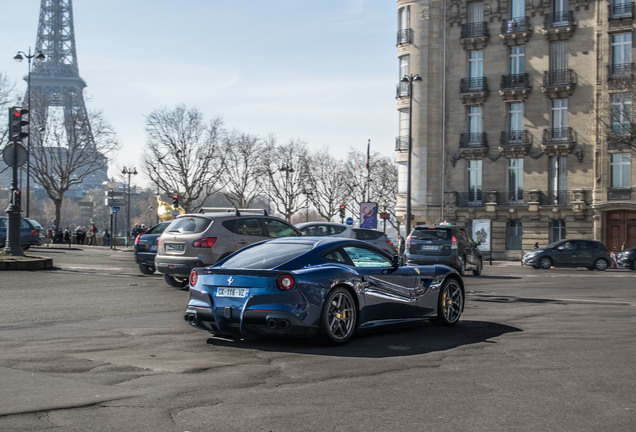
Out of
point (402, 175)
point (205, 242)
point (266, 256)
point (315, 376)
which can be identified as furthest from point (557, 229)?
point (315, 376)

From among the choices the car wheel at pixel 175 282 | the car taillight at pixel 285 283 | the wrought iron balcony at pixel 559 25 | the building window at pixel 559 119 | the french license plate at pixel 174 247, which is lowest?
the car wheel at pixel 175 282

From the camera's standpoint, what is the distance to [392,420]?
18.6 ft

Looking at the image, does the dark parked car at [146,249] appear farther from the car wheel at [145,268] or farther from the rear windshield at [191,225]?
the rear windshield at [191,225]

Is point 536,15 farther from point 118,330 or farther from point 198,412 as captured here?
point 198,412

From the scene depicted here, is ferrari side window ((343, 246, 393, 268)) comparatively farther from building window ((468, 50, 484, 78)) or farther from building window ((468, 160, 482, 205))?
building window ((468, 50, 484, 78))

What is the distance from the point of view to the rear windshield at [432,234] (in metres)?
24.5

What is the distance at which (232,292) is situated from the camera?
931cm

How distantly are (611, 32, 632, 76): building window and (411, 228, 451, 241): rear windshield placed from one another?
101 ft

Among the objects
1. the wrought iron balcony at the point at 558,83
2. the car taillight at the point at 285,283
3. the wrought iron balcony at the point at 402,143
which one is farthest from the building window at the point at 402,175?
the car taillight at the point at 285,283

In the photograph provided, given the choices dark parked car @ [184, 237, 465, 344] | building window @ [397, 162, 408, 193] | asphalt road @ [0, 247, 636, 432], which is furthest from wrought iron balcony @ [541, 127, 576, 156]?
dark parked car @ [184, 237, 465, 344]

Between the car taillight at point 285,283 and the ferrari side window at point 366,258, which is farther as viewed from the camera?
the ferrari side window at point 366,258

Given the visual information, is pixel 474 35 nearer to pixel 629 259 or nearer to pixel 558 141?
pixel 558 141

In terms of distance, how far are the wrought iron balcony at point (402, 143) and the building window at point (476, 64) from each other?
6236mm

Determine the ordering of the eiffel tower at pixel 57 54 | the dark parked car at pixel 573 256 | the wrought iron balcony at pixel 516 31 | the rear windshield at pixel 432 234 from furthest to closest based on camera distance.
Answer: the eiffel tower at pixel 57 54
the wrought iron balcony at pixel 516 31
the dark parked car at pixel 573 256
the rear windshield at pixel 432 234
